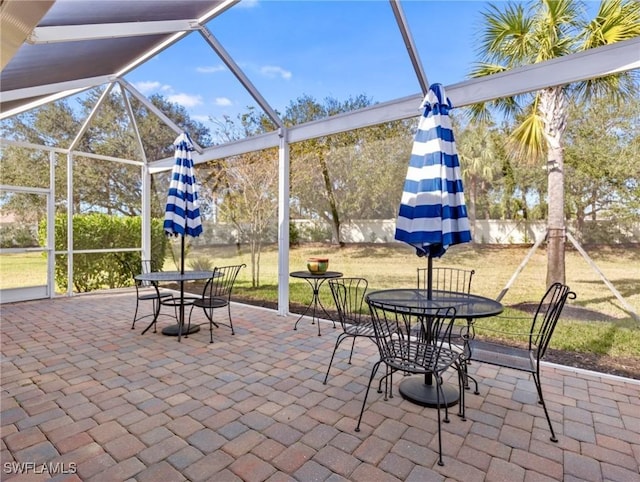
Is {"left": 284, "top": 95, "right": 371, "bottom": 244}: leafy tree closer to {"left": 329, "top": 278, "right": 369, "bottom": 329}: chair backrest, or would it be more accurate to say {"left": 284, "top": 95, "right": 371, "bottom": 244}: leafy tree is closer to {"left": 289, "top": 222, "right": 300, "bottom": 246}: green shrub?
{"left": 289, "top": 222, "right": 300, "bottom": 246}: green shrub

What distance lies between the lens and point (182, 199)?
4730 mm

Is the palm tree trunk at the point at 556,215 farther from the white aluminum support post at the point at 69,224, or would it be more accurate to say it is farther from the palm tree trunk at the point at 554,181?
the white aluminum support post at the point at 69,224

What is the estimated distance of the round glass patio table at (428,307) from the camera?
8.07 ft

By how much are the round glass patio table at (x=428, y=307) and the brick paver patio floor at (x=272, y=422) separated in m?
0.11

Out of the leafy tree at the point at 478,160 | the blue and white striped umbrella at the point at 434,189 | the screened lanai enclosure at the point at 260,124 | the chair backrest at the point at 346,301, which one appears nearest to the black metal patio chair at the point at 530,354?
the blue and white striped umbrella at the point at 434,189

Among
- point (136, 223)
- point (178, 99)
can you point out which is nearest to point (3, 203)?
point (136, 223)

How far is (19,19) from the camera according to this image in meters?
1.63

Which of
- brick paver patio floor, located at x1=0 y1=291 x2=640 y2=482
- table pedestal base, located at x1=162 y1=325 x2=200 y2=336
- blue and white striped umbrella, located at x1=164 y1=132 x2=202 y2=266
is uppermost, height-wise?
blue and white striped umbrella, located at x1=164 y1=132 x2=202 y2=266

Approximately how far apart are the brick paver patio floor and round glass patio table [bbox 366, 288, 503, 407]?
11cm

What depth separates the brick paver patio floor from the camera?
1.94 m

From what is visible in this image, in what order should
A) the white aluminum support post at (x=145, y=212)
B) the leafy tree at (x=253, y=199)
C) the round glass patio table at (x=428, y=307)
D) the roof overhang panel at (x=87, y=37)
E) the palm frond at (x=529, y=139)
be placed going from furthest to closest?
1. the white aluminum support post at (x=145, y=212)
2. the leafy tree at (x=253, y=199)
3. the palm frond at (x=529, y=139)
4. the roof overhang panel at (x=87, y=37)
5. the round glass patio table at (x=428, y=307)

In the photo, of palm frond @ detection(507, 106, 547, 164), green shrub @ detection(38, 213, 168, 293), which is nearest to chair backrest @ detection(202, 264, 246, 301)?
green shrub @ detection(38, 213, 168, 293)

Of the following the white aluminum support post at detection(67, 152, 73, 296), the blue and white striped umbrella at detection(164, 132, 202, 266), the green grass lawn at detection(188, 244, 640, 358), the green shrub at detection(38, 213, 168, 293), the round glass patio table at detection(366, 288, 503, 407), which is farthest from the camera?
the green shrub at detection(38, 213, 168, 293)

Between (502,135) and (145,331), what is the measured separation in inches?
189
